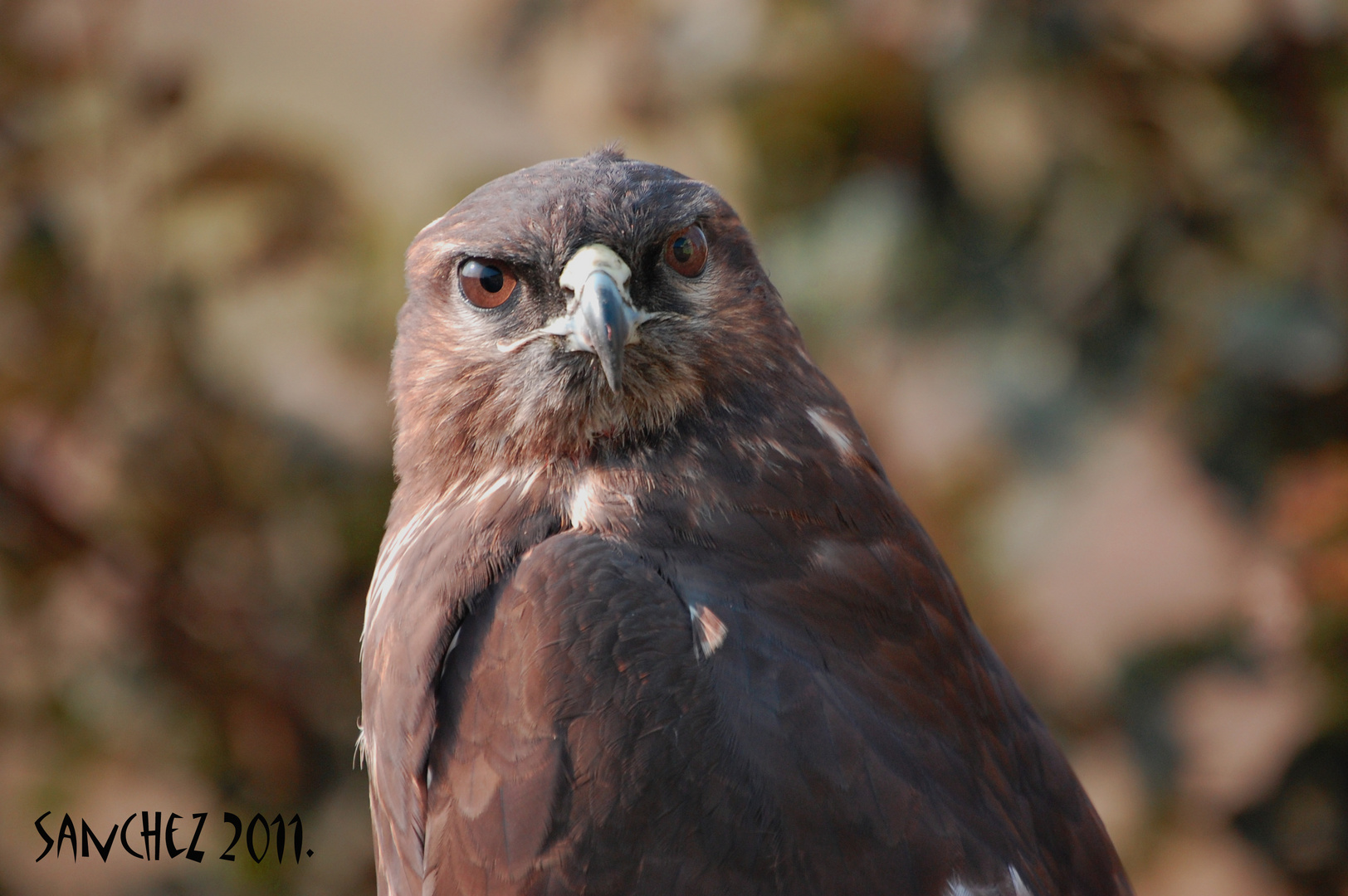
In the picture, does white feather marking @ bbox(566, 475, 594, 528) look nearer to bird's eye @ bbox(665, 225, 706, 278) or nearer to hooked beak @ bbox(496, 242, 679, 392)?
hooked beak @ bbox(496, 242, 679, 392)

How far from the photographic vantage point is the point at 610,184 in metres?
2.26

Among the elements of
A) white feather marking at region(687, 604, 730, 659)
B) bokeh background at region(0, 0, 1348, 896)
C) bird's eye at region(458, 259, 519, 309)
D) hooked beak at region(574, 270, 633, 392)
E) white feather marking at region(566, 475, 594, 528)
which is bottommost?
white feather marking at region(687, 604, 730, 659)

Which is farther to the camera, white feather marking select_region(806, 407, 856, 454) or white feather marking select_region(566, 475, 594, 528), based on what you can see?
white feather marking select_region(806, 407, 856, 454)

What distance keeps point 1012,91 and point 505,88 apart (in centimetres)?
158

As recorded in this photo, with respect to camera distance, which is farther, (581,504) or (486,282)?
(486,282)

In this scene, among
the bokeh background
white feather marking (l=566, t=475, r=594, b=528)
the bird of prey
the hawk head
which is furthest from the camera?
the bokeh background

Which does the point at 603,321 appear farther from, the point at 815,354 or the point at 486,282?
the point at 815,354

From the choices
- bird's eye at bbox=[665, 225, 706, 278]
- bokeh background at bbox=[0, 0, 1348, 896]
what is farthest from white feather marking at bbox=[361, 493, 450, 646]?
bokeh background at bbox=[0, 0, 1348, 896]

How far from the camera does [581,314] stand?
2.20 metres

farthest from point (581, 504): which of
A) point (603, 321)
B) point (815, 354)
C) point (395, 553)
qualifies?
point (815, 354)

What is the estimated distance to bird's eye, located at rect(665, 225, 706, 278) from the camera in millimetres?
2307

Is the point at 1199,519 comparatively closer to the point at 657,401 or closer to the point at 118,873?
the point at 657,401

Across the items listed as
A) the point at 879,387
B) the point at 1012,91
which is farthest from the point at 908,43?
the point at 879,387

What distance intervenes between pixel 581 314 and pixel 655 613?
22.6 inches
